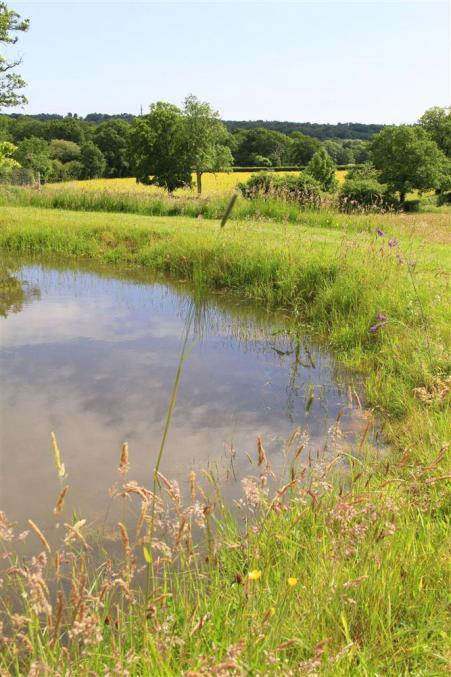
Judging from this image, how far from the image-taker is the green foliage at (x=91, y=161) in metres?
62.7

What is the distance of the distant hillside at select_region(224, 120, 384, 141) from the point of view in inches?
3310

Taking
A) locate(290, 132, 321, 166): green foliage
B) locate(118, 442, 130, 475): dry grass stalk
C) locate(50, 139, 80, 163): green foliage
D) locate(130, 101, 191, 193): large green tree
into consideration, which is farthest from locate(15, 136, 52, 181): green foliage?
locate(118, 442, 130, 475): dry grass stalk

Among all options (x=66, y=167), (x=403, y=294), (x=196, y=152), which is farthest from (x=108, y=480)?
(x=66, y=167)

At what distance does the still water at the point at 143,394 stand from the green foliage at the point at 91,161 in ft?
194

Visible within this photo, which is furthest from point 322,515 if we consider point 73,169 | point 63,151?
Answer: point 63,151

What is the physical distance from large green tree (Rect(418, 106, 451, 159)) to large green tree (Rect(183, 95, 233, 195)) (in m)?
18.5

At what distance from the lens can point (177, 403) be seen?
4957mm

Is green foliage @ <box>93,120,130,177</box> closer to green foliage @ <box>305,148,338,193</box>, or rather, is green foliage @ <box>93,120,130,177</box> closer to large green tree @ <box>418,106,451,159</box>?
green foliage @ <box>305,148,338,193</box>

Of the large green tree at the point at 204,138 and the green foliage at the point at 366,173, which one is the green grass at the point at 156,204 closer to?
the green foliage at the point at 366,173

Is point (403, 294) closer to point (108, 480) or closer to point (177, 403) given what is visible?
point (177, 403)

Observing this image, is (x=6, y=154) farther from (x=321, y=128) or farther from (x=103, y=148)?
(x=321, y=128)

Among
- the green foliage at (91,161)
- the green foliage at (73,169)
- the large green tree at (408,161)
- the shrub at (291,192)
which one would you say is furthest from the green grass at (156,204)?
the green foliage at (91,161)

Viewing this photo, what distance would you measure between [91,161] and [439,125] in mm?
37209

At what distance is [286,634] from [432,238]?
35.7 feet
